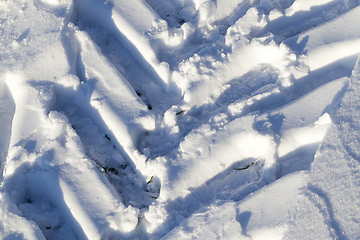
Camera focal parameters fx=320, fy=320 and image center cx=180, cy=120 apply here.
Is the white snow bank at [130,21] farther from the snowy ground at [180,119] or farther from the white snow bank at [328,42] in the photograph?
the white snow bank at [328,42]

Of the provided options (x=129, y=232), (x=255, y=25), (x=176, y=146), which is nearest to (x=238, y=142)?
(x=176, y=146)

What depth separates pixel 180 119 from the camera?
7.16 ft

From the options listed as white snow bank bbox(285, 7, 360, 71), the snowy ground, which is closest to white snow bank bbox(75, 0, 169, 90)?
the snowy ground

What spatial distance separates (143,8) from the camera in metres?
2.53

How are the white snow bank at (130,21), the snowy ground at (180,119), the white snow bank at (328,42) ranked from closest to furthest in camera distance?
the snowy ground at (180,119) → the white snow bank at (328,42) → the white snow bank at (130,21)

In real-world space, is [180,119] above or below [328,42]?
below

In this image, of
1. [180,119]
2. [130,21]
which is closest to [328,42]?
[180,119]

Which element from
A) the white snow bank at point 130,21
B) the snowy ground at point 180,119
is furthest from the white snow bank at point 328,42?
the white snow bank at point 130,21

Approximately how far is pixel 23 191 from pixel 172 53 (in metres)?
1.39

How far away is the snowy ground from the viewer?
69.4 inches

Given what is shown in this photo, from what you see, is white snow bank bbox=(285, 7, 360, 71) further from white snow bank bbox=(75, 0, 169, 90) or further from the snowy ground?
white snow bank bbox=(75, 0, 169, 90)

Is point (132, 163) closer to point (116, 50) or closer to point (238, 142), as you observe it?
point (238, 142)

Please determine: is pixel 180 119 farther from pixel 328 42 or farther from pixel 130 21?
A: pixel 328 42

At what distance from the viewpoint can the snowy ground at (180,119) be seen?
176 centimetres
